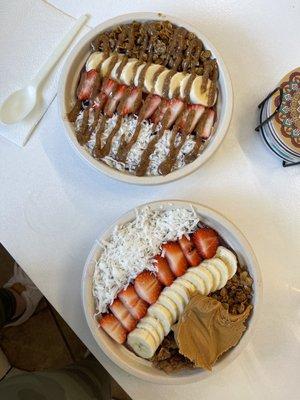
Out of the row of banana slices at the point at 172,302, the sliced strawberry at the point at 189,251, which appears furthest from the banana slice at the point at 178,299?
the sliced strawberry at the point at 189,251

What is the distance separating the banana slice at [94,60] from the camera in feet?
4.50

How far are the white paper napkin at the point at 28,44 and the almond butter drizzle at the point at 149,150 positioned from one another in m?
0.36

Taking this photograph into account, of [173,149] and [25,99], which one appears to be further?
[25,99]

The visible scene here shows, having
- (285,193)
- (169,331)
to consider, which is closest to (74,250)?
(169,331)

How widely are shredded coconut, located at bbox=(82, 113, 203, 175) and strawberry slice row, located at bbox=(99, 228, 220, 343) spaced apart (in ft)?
0.72

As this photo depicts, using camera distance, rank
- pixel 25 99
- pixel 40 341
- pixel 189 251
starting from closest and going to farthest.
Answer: pixel 189 251
pixel 25 99
pixel 40 341

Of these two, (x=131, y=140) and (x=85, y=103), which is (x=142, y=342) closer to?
(x=131, y=140)

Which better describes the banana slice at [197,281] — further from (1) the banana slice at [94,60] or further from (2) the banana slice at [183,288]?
(1) the banana slice at [94,60]

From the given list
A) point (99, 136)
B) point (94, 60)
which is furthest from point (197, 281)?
point (94, 60)

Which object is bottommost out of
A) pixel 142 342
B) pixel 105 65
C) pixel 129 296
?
→ pixel 142 342

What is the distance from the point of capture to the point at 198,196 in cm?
140

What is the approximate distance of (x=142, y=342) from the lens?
1.24m

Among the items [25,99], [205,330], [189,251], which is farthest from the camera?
[25,99]

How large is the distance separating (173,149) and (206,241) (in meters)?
0.28
